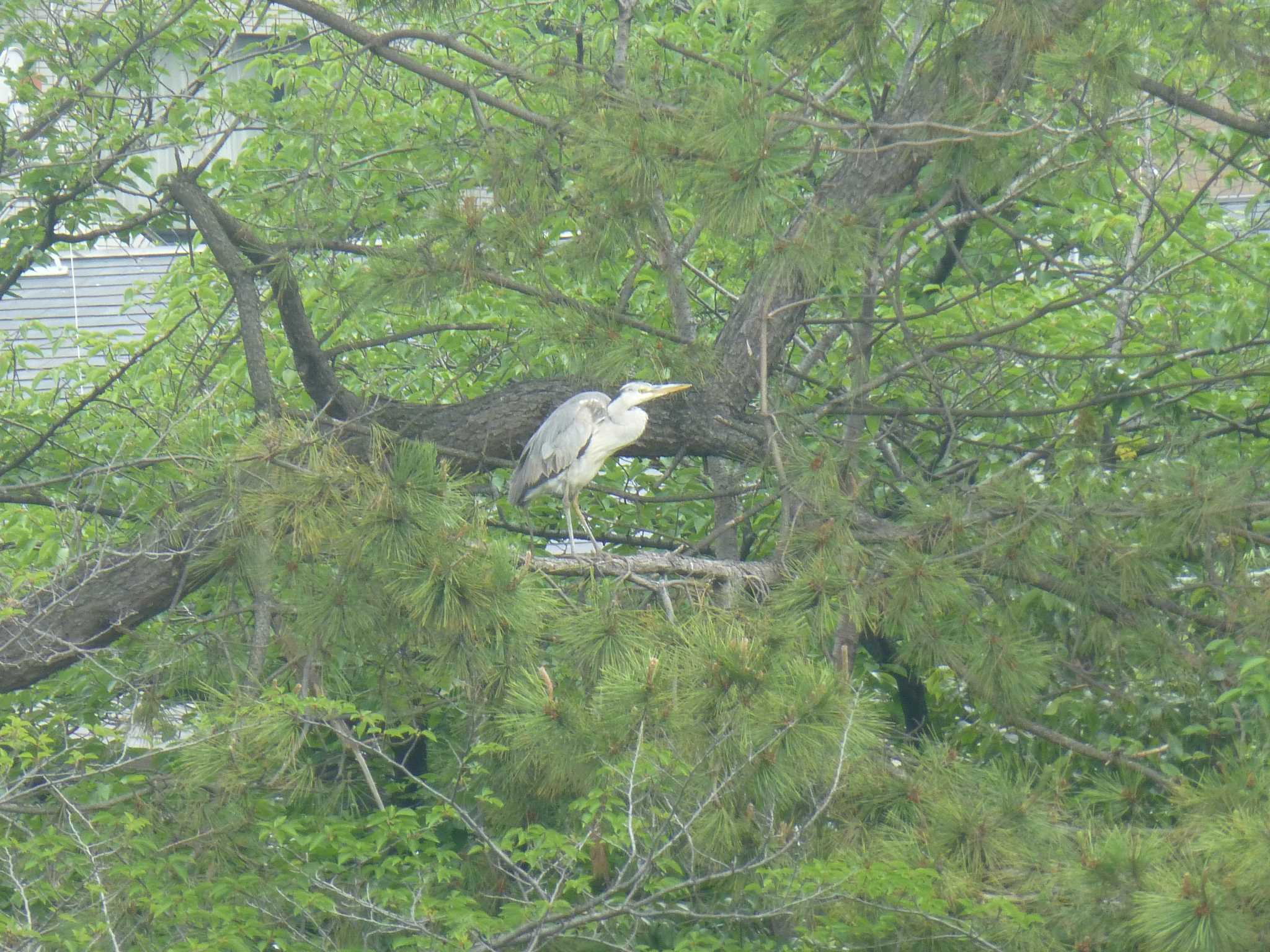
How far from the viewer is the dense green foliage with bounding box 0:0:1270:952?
139 inches

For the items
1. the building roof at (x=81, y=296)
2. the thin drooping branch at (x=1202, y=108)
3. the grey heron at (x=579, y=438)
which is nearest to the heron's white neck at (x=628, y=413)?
the grey heron at (x=579, y=438)

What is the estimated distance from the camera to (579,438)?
16.8 feet

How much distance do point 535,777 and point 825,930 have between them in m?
0.89

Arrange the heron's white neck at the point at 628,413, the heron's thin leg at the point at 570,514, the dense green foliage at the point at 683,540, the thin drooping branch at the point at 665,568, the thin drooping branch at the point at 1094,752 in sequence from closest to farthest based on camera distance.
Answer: the dense green foliage at the point at 683,540
the thin drooping branch at the point at 665,568
the thin drooping branch at the point at 1094,752
the heron's white neck at the point at 628,413
the heron's thin leg at the point at 570,514

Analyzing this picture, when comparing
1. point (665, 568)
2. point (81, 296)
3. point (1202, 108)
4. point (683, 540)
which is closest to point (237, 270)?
point (665, 568)

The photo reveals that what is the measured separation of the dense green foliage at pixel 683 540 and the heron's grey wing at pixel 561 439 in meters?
Result: 0.09

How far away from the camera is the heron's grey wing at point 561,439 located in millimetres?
5047

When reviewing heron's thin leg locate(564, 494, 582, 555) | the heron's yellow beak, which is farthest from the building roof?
the heron's yellow beak

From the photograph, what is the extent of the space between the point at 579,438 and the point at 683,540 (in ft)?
2.60

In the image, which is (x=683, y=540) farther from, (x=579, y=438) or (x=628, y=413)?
(x=628, y=413)

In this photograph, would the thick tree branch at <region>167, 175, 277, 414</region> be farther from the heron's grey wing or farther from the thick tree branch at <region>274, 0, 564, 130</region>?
the heron's grey wing

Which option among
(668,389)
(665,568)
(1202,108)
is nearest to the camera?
(665,568)

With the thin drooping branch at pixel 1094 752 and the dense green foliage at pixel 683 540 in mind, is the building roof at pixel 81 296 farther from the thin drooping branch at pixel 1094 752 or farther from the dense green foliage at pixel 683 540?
the thin drooping branch at pixel 1094 752

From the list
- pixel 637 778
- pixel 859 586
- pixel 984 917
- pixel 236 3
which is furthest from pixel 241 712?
pixel 236 3
